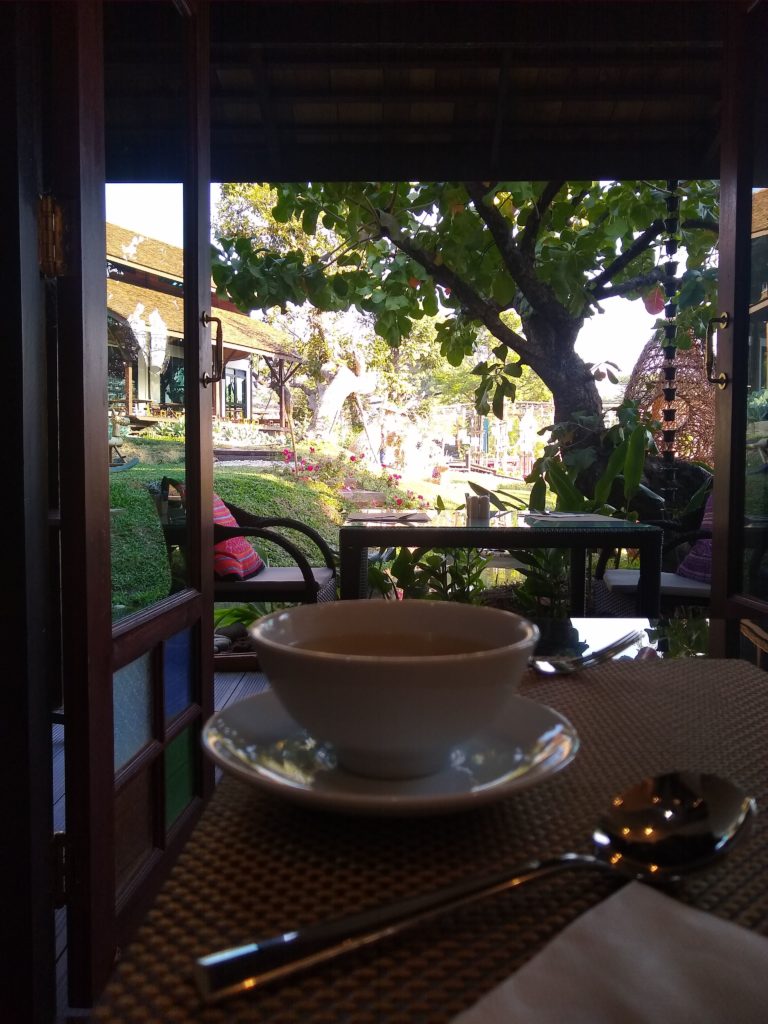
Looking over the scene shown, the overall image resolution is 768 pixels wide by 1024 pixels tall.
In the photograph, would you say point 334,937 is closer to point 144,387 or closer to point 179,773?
point 144,387

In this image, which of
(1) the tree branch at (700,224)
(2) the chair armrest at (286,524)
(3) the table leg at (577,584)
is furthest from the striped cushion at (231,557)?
(1) the tree branch at (700,224)

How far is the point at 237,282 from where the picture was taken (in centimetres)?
412

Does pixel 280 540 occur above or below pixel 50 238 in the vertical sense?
below

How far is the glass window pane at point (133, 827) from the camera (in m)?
1.24

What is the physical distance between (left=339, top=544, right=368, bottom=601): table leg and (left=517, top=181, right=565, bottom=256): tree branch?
2.41 m

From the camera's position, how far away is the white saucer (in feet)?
0.97

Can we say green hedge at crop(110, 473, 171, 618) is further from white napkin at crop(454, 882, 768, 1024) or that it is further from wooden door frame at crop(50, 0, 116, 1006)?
white napkin at crop(454, 882, 768, 1024)

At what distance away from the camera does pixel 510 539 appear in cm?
256

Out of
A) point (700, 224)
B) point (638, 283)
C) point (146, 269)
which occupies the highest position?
point (700, 224)

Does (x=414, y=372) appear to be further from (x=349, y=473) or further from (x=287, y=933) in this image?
(x=287, y=933)

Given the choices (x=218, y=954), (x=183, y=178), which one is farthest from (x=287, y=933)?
(x=183, y=178)

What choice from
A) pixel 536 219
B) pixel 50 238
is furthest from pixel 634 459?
pixel 50 238

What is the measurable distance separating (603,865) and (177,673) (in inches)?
54.0

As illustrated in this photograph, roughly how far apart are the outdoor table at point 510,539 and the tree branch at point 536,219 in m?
2.11
